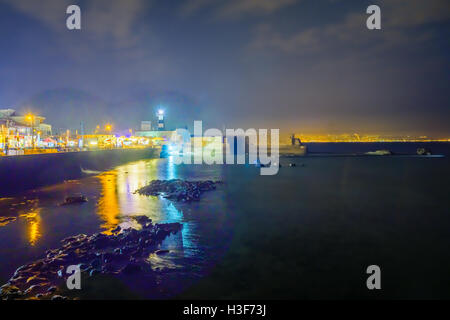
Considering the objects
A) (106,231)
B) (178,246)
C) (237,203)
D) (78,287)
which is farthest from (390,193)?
(78,287)

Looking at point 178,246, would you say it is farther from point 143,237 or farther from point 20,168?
point 20,168

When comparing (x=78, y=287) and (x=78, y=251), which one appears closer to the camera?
(x=78, y=287)

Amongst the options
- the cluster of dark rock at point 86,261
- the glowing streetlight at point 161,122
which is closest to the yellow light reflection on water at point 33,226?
the cluster of dark rock at point 86,261

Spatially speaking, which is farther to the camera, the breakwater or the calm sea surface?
the breakwater

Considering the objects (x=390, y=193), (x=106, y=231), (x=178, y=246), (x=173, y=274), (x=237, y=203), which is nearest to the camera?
(x=173, y=274)

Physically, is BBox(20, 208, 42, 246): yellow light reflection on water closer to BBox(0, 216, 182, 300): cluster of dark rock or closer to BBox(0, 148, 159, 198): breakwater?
BBox(0, 216, 182, 300): cluster of dark rock

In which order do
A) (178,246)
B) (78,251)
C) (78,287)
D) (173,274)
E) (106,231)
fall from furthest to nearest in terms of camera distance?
(106,231)
(178,246)
(78,251)
(173,274)
(78,287)

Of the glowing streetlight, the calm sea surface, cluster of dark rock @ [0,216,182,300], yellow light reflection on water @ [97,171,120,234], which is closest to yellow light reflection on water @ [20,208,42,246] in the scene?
the calm sea surface

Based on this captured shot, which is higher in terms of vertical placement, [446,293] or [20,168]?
[20,168]
